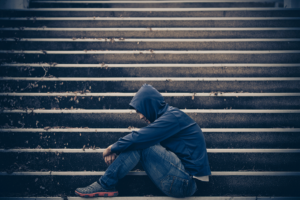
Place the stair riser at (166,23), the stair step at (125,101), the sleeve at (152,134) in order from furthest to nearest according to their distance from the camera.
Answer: the stair riser at (166,23)
the stair step at (125,101)
the sleeve at (152,134)

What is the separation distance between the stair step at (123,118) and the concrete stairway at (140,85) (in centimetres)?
1

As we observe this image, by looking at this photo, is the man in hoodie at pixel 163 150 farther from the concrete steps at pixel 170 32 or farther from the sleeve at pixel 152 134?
the concrete steps at pixel 170 32

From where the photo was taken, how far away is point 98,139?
6.36 ft

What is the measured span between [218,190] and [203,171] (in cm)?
61

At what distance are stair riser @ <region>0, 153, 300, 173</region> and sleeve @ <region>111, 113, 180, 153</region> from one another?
71 centimetres

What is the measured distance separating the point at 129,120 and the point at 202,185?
1186 millimetres

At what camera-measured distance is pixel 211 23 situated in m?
2.46

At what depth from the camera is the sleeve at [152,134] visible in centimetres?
135

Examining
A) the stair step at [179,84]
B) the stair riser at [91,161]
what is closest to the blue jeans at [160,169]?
the stair riser at [91,161]

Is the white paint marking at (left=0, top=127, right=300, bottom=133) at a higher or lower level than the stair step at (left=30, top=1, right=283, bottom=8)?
lower

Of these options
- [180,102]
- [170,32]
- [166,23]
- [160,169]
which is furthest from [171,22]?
[160,169]

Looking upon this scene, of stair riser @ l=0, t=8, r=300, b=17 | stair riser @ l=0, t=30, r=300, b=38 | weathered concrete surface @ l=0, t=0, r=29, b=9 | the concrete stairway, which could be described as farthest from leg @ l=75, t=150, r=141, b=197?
weathered concrete surface @ l=0, t=0, r=29, b=9

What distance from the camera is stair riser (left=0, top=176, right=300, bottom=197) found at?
1761mm

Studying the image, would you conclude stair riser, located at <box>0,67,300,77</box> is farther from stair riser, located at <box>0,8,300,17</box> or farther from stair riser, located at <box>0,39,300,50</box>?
stair riser, located at <box>0,8,300,17</box>
